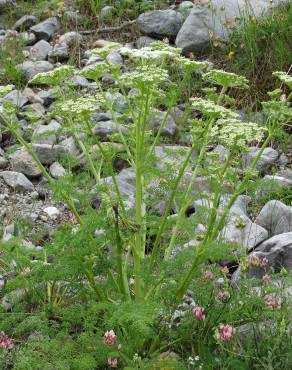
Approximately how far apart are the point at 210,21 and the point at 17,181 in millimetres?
3124

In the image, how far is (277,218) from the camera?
443 cm

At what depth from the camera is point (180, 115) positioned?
6.01m

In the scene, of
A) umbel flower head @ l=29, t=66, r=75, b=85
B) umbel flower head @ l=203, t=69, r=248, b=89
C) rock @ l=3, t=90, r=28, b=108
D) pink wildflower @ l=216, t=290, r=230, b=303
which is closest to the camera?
umbel flower head @ l=203, t=69, r=248, b=89

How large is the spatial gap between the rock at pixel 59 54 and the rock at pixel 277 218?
12.0 feet

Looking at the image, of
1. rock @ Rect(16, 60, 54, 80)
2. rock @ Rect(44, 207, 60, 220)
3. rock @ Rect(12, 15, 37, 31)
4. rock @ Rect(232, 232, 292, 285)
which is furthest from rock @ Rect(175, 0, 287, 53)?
rock @ Rect(232, 232, 292, 285)

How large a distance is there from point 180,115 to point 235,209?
65.9 inches

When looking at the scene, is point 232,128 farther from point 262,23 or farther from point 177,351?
point 262,23

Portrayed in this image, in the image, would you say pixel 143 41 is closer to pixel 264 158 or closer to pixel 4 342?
pixel 264 158

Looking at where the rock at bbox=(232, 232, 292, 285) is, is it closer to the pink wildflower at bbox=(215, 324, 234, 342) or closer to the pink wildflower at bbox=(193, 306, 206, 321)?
the pink wildflower at bbox=(193, 306, 206, 321)

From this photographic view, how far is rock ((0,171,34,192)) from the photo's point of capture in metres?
5.12

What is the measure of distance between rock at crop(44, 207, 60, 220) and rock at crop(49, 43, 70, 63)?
289cm

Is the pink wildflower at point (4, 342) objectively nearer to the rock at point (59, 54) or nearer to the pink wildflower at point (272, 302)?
the pink wildflower at point (272, 302)

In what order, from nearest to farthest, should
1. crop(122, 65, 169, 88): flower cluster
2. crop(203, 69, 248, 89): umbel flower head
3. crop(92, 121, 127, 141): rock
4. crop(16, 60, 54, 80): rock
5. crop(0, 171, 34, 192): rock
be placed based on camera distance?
crop(122, 65, 169, 88): flower cluster, crop(203, 69, 248, 89): umbel flower head, crop(0, 171, 34, 192): rock, crop(92, 121, 127, 141): rock, crop(16, 60, 54, 80): rock

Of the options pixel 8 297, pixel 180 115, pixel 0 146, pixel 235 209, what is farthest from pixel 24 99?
pixel 8 297
